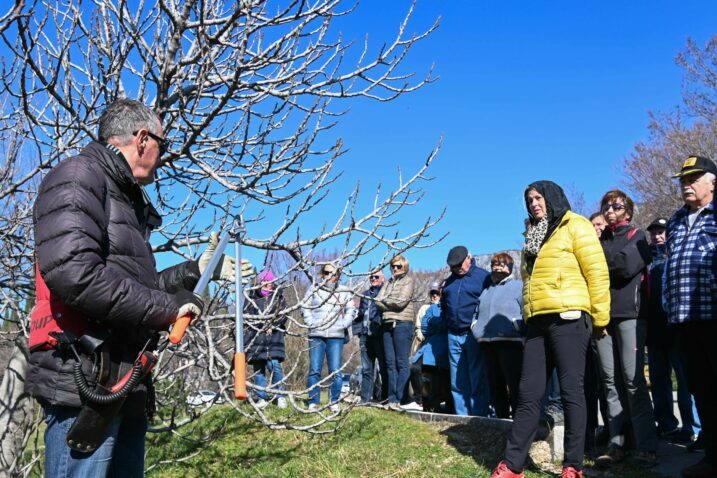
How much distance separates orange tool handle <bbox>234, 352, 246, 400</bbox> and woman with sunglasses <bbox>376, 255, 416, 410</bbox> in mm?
5758

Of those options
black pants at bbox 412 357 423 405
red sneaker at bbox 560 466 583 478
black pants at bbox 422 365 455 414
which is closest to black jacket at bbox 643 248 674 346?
red sneaker at bbox 560 466 583 478

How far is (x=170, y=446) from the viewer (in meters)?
7.25

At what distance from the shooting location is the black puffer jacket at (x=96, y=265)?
2303 mm

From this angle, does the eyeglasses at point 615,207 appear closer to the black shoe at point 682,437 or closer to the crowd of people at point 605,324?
the crowd of people at point 605,324

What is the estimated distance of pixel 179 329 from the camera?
7.91 ft

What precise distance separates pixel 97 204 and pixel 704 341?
3.95 metres

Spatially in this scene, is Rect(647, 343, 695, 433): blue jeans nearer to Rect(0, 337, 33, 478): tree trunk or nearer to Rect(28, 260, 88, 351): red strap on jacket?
Rect(0, 337, 33, 478): tree trunk

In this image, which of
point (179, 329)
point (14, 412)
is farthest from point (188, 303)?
point (14, 412)

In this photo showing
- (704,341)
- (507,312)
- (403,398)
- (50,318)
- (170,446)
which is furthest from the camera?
(403,398)

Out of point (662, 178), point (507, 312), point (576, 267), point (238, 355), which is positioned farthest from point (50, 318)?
point (662, 178)

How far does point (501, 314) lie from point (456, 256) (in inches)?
49.1

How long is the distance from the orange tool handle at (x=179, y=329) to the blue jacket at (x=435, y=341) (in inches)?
233

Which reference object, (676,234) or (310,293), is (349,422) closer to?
(310,293)

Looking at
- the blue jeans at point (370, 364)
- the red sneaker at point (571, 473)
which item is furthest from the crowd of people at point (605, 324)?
the blue jeans at point (370, 364)
